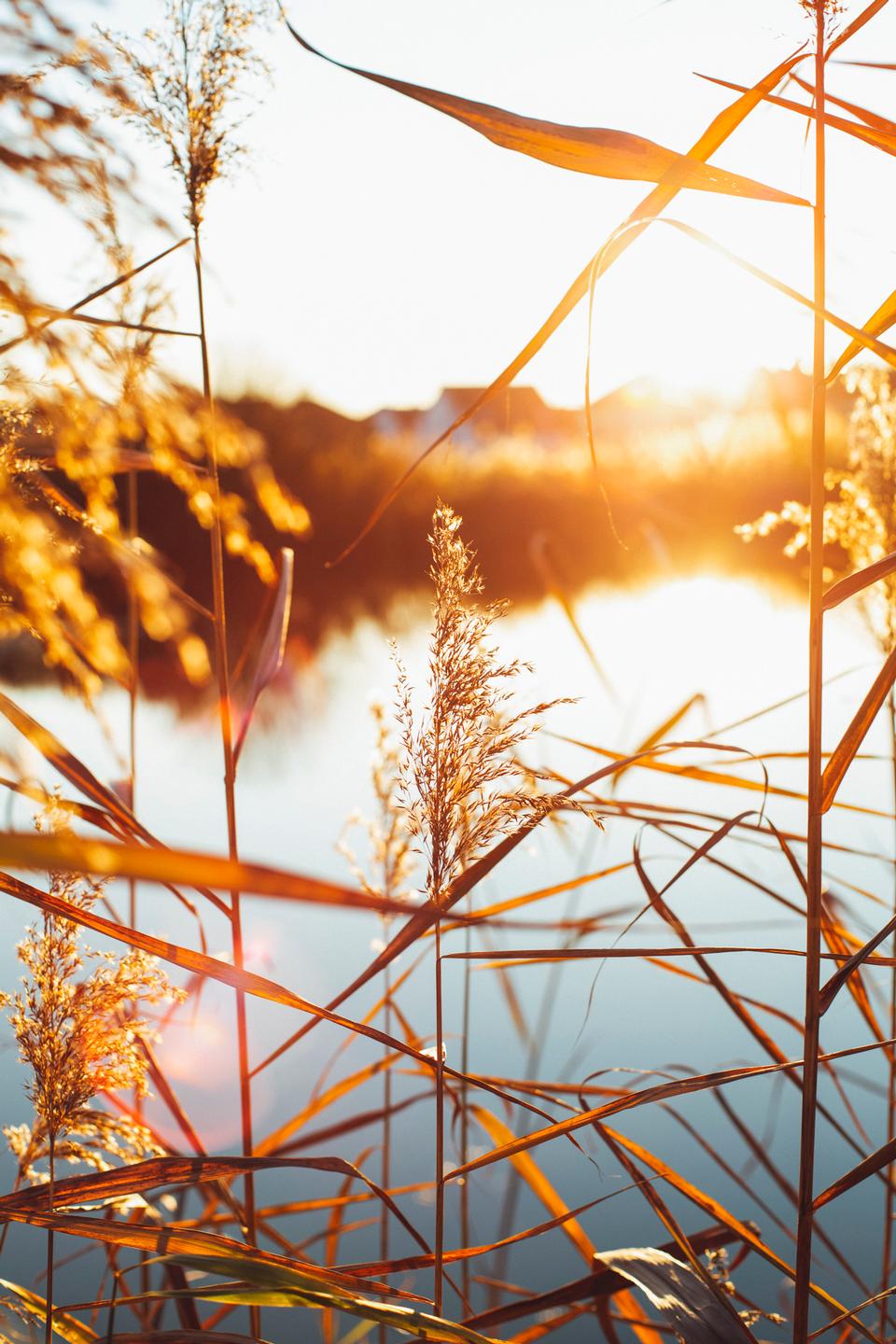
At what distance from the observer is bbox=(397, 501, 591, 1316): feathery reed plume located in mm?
624

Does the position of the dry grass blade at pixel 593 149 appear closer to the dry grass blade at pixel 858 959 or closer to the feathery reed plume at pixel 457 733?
the feathery reed plume at pixel 457 733

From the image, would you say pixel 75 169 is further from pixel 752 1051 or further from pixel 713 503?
pixel 713 503

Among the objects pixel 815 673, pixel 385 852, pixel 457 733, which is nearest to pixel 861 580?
pixel 815 673

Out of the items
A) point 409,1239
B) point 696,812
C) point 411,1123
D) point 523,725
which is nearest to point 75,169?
point 523,725

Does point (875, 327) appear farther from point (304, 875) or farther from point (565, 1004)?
point (565, 1004)

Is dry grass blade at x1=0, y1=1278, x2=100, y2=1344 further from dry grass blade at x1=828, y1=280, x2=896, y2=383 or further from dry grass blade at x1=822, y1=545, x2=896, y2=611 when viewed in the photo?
dry grass blade at x1=828, y1=280, x2=896, y2=383

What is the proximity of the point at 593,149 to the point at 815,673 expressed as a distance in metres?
0.36

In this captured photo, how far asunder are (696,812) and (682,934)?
0.11m

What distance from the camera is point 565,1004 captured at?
254cm

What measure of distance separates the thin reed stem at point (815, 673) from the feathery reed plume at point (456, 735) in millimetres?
171

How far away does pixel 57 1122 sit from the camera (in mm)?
753

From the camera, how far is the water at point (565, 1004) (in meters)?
1.58

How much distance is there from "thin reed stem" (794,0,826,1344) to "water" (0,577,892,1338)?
0.15 meters

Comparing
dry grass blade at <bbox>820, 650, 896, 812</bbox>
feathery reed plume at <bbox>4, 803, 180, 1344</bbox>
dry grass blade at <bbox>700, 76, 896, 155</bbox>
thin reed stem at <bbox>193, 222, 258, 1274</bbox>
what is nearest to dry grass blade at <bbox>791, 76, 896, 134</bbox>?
dry grass blade at <bbox>700, 76, 896, 155</bbox>
